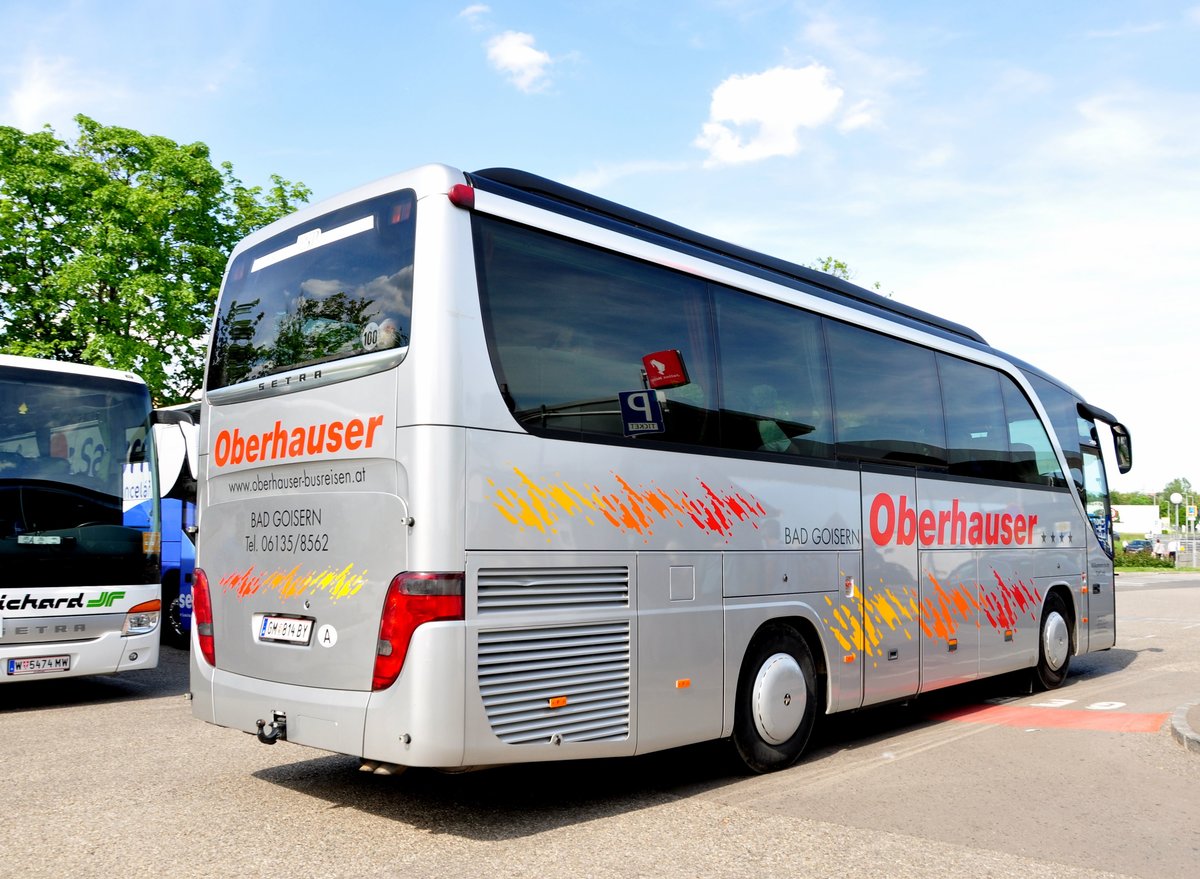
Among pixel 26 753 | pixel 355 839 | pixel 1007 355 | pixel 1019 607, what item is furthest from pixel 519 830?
pixel 1007 355

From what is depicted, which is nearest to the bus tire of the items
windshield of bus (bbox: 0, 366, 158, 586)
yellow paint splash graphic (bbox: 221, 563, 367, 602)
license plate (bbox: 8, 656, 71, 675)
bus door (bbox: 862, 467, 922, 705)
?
windshield of bus (bbox: 0, 366, 158, 586)

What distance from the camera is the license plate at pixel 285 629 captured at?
6008mm

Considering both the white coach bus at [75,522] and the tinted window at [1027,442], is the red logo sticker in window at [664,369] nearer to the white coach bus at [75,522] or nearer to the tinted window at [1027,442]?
the tinted window at [1027,442]

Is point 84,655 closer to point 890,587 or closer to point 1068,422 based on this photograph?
point 890,587

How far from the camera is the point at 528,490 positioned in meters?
5.86

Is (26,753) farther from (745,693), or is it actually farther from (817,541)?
(817,541)

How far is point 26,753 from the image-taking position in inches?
326

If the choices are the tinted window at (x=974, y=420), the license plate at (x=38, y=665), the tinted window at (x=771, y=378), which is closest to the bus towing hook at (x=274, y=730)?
the tinted window at (x=771, y=378)

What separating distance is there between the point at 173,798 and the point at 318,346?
2905 millimetres

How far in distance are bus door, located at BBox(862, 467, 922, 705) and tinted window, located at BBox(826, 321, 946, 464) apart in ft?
0.95

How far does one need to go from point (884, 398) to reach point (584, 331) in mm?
3756

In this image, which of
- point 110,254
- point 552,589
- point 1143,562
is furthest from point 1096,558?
point 1143,562

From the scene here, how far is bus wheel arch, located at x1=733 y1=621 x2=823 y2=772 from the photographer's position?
7.35 m

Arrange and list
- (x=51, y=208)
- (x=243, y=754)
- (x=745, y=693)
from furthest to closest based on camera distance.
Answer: (x=51, y=208) < (x=243, y=754) < (x=745, y=693)
